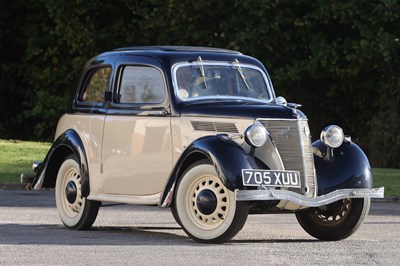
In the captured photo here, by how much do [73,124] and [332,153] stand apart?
2.96 m

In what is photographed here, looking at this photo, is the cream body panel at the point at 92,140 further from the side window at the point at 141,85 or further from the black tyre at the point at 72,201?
the side window at the point at 141,85

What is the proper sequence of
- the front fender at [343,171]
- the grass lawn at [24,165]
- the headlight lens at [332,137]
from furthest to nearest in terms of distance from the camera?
the grass lawn at [24,165] → the headlight lens at [332,137] → the front fender at [343,171]

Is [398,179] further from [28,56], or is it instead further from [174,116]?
[28,56]

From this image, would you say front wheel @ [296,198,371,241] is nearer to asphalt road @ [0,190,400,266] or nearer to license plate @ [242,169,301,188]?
asphalt road @ [0,190,400,266]

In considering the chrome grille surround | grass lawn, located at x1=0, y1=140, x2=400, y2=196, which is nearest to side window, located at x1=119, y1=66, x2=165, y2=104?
the chrome grille surround

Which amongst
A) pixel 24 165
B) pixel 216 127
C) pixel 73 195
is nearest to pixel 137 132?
pixel 216 127

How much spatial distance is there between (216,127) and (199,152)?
341 millimetres

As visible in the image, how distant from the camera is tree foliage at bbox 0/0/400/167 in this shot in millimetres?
30969

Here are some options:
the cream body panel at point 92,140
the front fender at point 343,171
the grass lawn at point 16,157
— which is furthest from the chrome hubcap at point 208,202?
the grass lawn at point 16,157

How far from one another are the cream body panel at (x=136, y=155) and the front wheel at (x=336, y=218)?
5.23ft

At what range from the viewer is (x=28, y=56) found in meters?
36.6

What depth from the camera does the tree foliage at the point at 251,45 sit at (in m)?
31.0

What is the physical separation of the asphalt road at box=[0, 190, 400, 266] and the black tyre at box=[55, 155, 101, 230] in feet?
0.45

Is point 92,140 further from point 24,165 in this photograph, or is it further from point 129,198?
point 24,165
